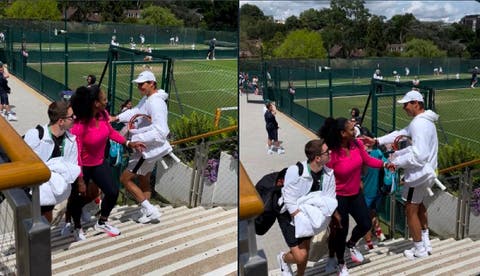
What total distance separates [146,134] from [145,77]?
0.17 m

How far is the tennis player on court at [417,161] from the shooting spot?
2227 mm

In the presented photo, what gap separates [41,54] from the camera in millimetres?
2076

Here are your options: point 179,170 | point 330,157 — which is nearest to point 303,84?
point 330,157

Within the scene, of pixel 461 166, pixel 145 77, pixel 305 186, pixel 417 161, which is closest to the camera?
pixel 305 186

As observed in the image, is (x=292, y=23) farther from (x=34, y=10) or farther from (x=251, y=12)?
(x=34, y=10)

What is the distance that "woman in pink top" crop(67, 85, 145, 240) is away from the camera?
→ 2.10 meters

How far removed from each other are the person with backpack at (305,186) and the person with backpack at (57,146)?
62 centimetres

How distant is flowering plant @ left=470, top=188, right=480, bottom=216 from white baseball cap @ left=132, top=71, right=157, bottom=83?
3.73 feet

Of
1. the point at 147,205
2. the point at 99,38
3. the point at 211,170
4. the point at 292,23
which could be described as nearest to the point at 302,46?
the point at 292,23

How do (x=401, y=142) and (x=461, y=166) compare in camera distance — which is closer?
(x=401, y=142)

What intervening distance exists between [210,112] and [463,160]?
33.9 inches

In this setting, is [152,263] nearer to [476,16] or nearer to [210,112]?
[210,112]

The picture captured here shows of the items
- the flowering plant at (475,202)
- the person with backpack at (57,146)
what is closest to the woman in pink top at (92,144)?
the person with backpack at (57,146)

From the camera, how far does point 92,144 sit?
2.15 metres
